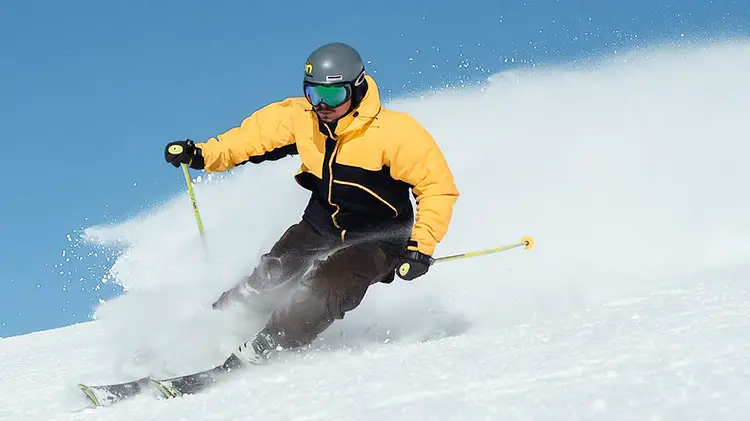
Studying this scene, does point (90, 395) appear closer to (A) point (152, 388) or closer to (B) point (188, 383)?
(A) point (152, 388)

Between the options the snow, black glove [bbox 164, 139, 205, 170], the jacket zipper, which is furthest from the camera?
black glove [bbox 164, 139, 205, 170]

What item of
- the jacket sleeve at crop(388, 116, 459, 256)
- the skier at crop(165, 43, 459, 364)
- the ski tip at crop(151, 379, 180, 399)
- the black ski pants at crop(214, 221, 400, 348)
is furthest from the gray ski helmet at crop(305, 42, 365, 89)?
the ski tip at crop(151, 379, 180, 399)

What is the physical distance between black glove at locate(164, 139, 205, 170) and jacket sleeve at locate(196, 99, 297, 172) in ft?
0.13

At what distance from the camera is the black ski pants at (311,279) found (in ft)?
14.8

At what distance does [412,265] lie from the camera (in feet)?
15.1

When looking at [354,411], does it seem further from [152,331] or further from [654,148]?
[654,148]

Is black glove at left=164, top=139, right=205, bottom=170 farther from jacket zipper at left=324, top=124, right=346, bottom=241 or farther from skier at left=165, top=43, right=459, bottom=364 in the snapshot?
jacket zipper at left=324, top=124, right=346, bottom=241

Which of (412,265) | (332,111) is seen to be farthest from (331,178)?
(412,265)

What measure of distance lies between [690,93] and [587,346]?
11882mm

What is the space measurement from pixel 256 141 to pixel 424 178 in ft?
3.93

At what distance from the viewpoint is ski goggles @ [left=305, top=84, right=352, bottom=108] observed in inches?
184

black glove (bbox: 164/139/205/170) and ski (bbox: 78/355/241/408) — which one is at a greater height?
black glove (bbox: 164/139/205/170)

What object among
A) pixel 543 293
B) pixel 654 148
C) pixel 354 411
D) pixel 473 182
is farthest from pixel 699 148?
pixel 354 411

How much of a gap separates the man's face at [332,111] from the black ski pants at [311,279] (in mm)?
774
